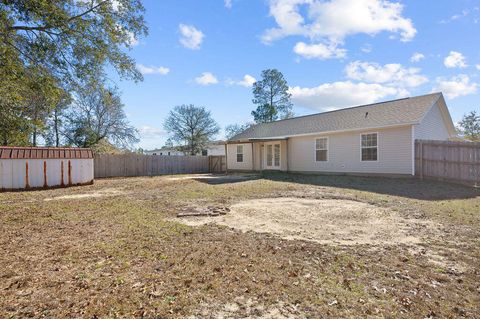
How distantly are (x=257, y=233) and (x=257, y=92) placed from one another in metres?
30.0

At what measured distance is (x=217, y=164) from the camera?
988 inches

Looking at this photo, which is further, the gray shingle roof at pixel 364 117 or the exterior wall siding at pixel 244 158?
the exterior wall siding at pixel 244 158

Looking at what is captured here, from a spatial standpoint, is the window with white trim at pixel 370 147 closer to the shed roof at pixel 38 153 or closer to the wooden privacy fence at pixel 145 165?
the wooden privacy fence at pixel 145 165

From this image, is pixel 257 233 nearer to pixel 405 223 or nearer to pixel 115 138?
pixel 405 223

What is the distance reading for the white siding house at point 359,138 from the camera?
13.3 m

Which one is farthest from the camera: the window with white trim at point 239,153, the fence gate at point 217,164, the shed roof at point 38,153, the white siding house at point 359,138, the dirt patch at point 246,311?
the fence gate at point 217,164

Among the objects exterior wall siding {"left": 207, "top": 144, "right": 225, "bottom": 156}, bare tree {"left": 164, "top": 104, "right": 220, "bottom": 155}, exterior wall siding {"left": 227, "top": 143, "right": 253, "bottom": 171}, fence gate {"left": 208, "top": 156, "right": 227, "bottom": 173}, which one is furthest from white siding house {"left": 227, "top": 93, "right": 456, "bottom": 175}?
exterior wall siding {"left": 207, "top": 144, "right": 225, "bottom": 156}

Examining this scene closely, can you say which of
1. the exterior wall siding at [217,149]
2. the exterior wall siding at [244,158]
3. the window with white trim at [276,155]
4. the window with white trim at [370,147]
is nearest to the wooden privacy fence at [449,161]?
the window with white trim at [370,147]

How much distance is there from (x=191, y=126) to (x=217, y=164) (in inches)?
385

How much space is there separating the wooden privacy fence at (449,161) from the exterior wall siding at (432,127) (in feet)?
3.18

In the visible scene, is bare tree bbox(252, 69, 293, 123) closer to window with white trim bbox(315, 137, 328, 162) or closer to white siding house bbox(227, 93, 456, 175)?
white siding house bbox(227, 93, 456, 175)

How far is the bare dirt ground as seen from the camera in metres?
2.57

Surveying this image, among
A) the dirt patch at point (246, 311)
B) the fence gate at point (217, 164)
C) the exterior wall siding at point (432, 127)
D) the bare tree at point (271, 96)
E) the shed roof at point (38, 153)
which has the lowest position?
the dirt patch at point (246, 311)

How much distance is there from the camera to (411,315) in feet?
8.07
